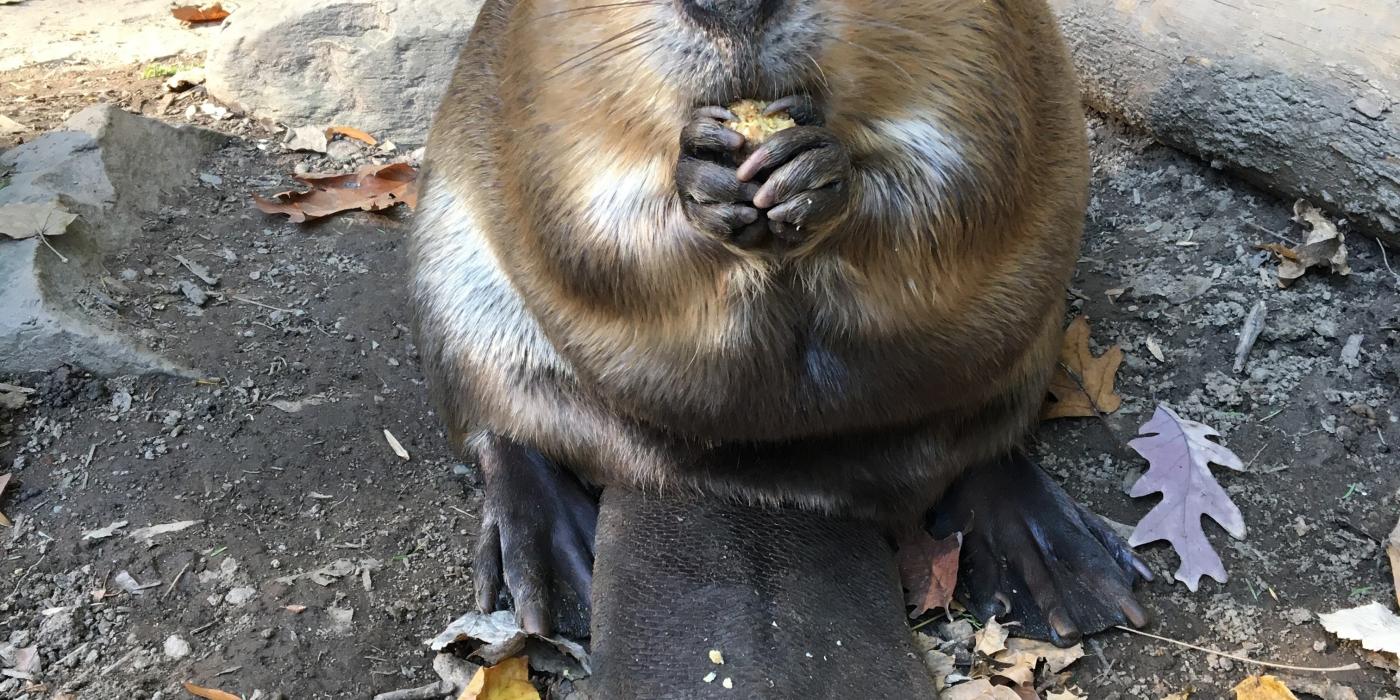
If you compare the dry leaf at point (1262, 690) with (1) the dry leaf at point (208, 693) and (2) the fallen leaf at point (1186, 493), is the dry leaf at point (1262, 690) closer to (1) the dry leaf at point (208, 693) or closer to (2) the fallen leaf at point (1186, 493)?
(2) the fallen leaf at point (1186, 493)

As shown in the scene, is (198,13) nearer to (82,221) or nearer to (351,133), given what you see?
(351,133)

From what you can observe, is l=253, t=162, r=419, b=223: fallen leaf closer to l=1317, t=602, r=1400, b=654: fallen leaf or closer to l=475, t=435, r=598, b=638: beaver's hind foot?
l=475, t=435, r=598, b=638: beaver's hind foot

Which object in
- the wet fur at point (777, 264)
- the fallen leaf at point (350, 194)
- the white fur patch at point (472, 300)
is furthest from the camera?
the fallen leaf at point (350, 194)

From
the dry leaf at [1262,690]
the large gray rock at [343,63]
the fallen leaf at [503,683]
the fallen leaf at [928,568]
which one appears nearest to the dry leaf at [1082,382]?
the fallen leaf at [928,568]

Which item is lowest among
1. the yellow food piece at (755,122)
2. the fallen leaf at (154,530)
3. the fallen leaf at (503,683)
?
the fallen leaf at (503,683)

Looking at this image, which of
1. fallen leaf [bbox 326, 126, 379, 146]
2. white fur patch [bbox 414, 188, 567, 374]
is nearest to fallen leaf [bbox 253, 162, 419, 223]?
fallen leaf [bbox 326, 126, 379, 146]

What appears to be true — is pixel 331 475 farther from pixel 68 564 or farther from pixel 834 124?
pixel 834 124

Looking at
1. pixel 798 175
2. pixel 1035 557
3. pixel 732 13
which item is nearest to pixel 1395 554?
pixel 1035 557
